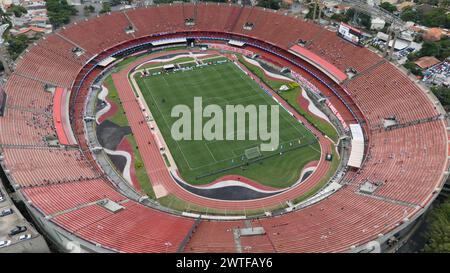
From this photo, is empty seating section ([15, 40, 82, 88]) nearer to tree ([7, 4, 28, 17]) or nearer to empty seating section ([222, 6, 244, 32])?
empty seating section ([222, 6, 244, 32])

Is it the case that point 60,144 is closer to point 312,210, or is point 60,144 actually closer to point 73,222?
point 73,222

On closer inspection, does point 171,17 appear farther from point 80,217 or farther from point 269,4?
point 80,217

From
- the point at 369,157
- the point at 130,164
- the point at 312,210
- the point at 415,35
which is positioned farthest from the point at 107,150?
the point at 415,35

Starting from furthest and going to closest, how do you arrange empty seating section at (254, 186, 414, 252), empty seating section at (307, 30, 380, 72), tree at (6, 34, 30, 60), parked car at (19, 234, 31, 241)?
tree at (6, 34, 30, 60), empty seating section at (307, 30, 380, 72), parked car at (19, 234, 31, 241), empty seating section at (254, 186, 414, 252)

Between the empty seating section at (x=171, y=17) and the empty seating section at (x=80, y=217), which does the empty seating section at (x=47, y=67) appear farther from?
the empty seating section at (x=80, y=217)

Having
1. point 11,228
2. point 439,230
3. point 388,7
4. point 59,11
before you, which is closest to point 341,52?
point 439,230

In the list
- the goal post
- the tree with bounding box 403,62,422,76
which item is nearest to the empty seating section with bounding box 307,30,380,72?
the tree with bounding box 403,62,422,76
